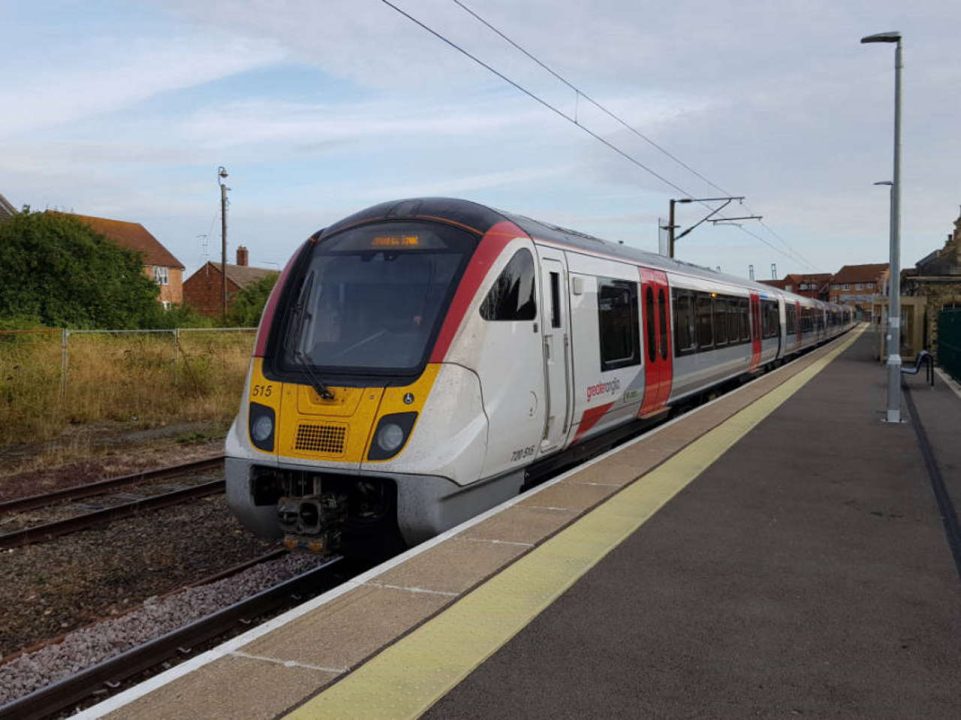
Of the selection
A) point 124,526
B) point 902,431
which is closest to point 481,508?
point 124,526

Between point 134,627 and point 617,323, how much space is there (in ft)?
19.9

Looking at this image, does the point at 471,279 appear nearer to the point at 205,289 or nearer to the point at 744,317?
the point at 744,317

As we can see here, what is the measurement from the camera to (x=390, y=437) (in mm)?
5816

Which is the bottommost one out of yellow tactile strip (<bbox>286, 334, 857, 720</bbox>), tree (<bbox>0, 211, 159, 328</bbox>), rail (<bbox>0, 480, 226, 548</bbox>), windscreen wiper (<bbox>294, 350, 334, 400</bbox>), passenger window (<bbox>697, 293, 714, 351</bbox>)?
rail (<bbox>0, 480, 226, 548</bbox>)

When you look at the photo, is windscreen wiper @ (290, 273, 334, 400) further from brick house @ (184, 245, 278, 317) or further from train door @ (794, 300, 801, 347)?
brick house @ (184, 245, 278, 317)

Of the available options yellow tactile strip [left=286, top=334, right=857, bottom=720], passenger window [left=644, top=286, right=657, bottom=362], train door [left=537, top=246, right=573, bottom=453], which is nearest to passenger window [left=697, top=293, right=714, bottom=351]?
passenger window [left=644, top=286, right=657, bottom=362]

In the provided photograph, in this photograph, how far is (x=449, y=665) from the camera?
3.72 metres

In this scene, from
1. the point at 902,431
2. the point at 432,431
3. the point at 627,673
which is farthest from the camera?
the point at 902,431

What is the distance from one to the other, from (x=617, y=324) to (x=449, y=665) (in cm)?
633

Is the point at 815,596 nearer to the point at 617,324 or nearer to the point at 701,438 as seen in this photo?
the point at 617,324

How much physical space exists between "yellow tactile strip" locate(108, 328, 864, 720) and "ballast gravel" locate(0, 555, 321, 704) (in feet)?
6.15

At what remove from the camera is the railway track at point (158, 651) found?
434 cm

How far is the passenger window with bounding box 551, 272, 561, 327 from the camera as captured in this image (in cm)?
754

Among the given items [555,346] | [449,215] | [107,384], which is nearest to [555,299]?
[555,346]
